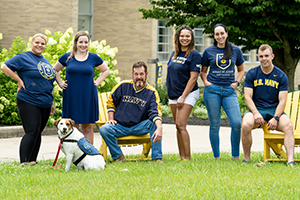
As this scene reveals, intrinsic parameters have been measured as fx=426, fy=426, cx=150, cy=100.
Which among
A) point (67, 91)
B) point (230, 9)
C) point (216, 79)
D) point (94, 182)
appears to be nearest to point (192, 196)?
point (94, 182)

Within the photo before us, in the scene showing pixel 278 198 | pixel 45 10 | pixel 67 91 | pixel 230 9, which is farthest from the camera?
pixel 45 10

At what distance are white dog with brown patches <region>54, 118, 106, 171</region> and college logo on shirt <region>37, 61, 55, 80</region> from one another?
0.98 m

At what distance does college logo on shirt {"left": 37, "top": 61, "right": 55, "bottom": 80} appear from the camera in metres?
6.36

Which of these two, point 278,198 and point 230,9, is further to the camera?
point 230,9

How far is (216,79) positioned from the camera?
6.57m

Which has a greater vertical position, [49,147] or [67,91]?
[67,91]

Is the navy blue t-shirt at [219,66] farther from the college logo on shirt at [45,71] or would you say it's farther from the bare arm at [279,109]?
the college logo on shirt at [45,71]

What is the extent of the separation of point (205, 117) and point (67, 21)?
789cm

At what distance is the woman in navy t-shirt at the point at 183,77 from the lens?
652 cm

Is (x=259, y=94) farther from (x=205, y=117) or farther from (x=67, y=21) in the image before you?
(x=67, y=21)

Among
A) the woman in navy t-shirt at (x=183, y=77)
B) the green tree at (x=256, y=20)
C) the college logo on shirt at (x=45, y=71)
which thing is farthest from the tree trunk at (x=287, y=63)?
the college logo on shirt at (x=45, y=71)

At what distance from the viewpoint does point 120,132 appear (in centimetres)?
657

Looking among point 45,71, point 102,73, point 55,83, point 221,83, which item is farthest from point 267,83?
point 55,83

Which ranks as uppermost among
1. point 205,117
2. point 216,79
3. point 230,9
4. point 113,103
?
point 230,9
